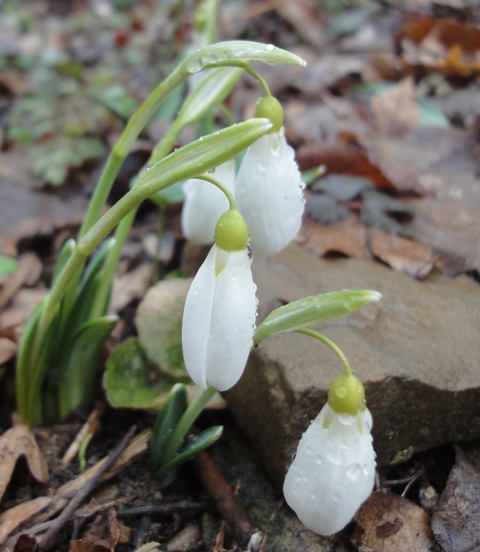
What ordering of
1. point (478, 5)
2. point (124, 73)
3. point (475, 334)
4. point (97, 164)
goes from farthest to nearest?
1. point (478, 5)
2. point (124, 73)
3. point (97, 164)
4. point (475, 334)

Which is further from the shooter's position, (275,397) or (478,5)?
(478,5)

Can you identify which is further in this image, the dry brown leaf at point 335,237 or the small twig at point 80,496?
the dry brown leaf at point 335,237

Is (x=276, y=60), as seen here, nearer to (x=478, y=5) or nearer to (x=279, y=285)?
(x=279, y=285)

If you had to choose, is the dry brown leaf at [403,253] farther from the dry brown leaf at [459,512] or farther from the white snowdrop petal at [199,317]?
the white snowdrop petal at [199,317]

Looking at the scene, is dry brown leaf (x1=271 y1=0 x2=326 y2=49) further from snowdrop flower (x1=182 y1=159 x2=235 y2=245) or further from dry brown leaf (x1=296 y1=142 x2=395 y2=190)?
snowdrop flower (x1=182 y1=159 x2=235 y2=245)

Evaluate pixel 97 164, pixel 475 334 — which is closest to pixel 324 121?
pixel 97 164

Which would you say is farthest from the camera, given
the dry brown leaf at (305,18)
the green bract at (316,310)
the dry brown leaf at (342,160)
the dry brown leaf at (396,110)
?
the dry brown leaf at (305,18)

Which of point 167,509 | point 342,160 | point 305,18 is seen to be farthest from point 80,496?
point 305,18

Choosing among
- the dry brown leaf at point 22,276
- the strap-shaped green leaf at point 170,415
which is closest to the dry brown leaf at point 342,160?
the dry brown leaf at point 22,276
